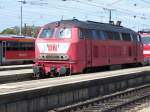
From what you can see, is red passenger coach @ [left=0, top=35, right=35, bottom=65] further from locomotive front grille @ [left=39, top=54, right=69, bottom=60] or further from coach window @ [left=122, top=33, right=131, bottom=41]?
locomotive front grille @ [left=39, top=54, right=69, bottom=60]

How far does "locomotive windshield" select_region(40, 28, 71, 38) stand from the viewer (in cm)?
2243

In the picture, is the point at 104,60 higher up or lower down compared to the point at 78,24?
lower down

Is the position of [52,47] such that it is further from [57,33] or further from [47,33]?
[47,33]

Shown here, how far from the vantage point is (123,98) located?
18.2 m

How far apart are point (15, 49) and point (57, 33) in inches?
899

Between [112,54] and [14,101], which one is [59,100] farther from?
[112,54]

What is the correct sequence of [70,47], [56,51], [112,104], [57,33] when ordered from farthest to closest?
1. [57,33]
2. [56,51]
3. [70,47]
4. [112,104]

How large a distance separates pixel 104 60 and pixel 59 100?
10.1 metres

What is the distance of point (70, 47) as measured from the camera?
71.6 ft

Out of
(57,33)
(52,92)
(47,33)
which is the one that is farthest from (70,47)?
(52,92)

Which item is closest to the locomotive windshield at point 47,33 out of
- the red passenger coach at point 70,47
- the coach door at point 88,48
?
the red passenger coach at point 70,47

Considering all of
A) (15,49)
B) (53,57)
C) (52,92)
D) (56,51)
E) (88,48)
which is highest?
(88,48)

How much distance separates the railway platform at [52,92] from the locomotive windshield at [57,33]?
360cm

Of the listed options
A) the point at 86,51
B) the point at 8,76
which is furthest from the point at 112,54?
the point at 8,76
